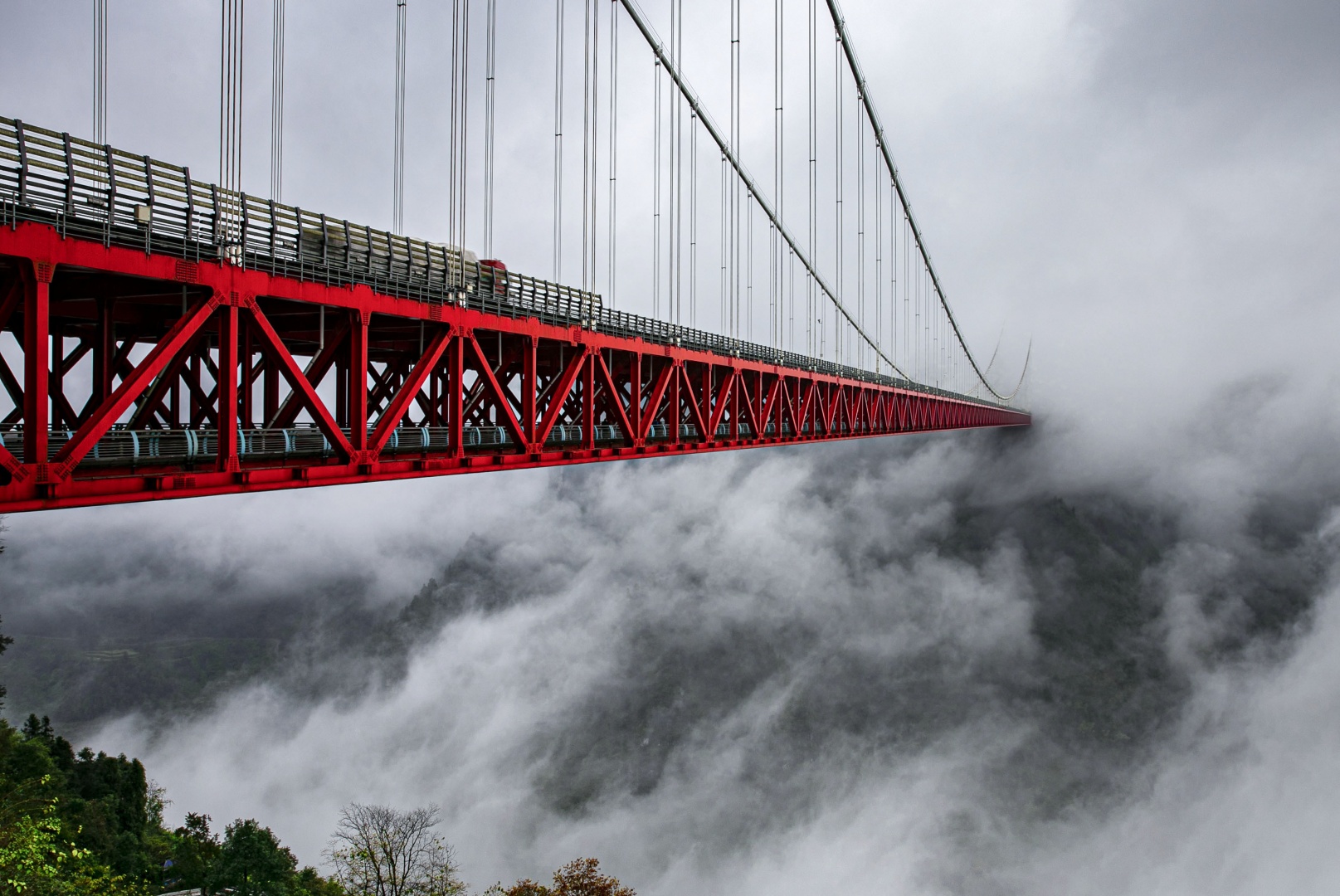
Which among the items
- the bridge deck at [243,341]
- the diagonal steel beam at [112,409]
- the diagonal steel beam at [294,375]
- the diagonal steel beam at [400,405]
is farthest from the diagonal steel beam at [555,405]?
the diagonal steel beam at [112,409]

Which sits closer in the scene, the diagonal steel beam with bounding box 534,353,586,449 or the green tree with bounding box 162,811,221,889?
the diagonal steel beam with bounding box 534,353,586,449

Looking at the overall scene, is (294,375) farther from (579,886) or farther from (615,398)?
(579,886)

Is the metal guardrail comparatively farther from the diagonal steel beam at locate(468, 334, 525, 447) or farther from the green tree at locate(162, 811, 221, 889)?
the green tree at locate(162, 811, 221, 889)

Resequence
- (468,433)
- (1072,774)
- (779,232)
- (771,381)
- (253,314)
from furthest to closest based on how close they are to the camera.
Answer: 1. (1072,774)
2. (779,232)
3. (771,381)
4. (468,433)
5. (253,314)

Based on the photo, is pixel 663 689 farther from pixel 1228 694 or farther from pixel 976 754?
pixel 1228 694

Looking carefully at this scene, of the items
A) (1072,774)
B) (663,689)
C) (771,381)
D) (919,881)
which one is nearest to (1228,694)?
(1072,774)

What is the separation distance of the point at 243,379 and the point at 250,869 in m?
35.9

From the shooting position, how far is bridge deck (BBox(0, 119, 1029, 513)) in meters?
7.33

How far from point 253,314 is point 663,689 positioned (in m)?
169

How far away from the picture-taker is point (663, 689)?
168250 mm

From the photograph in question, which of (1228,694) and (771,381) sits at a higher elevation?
(771,381)

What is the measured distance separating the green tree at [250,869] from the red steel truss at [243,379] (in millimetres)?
29765

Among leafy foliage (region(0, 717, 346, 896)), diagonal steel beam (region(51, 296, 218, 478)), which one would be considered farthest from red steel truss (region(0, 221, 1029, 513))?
leafy foliage (region(0, 717, 346, 896))

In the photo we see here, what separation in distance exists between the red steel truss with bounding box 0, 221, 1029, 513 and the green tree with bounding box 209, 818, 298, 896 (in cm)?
2977
